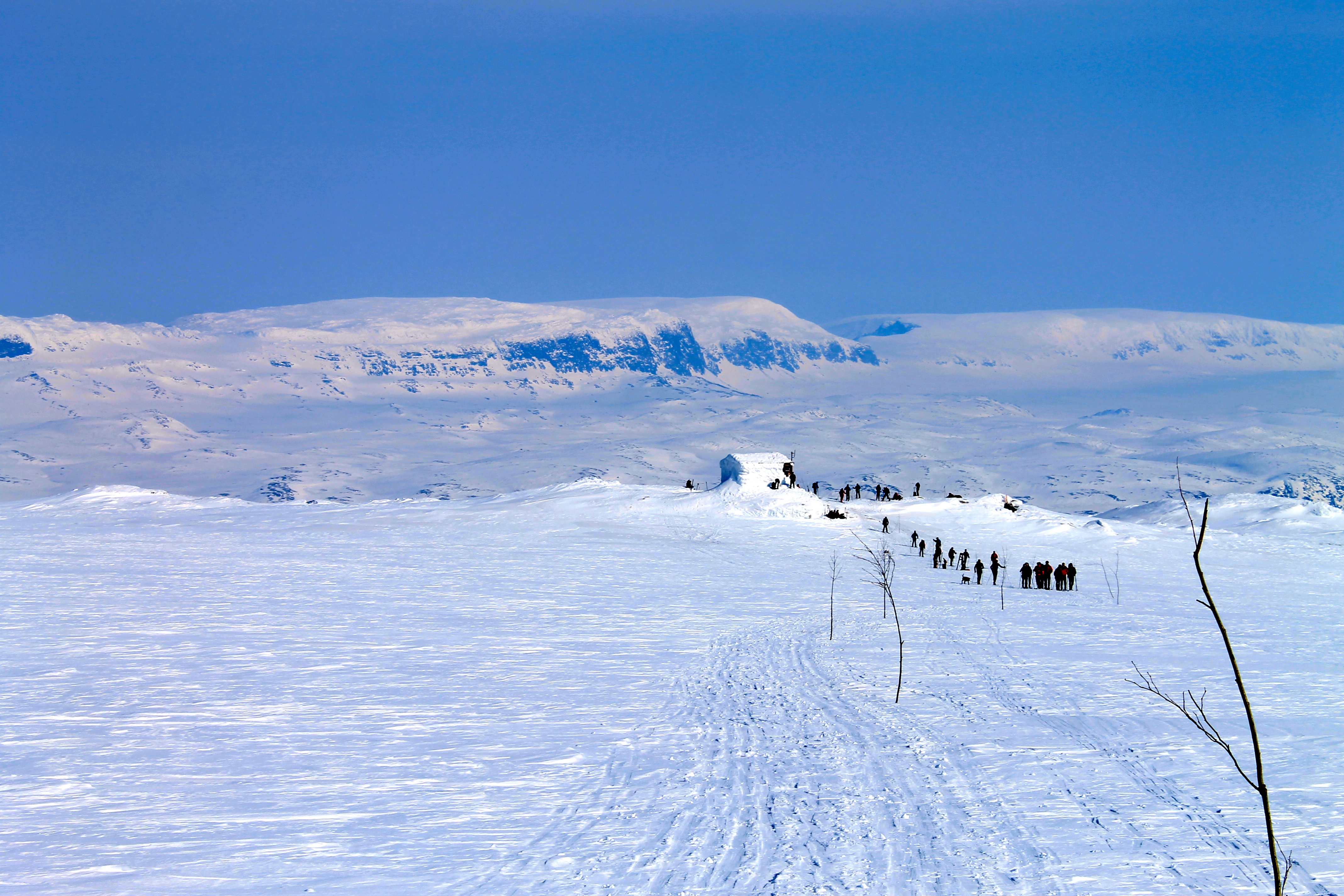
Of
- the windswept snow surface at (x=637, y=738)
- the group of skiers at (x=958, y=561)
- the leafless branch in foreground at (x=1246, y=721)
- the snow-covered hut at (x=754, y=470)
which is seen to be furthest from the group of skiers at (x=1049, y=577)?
the snow-covered hut at (x=754, y=470)

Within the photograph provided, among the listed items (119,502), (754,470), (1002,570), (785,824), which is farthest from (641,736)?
(119,502)

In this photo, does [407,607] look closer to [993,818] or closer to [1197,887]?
[993,818]

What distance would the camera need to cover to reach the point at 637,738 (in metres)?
14.9

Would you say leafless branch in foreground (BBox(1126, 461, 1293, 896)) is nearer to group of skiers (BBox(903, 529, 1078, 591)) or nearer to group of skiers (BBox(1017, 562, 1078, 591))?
group of skiers (BBox(1017, 562, 1078, 591))

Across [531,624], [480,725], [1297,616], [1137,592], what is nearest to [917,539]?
[1137,592]

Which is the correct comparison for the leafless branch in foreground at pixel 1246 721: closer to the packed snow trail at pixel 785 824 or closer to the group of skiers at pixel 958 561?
the packed snow trail at pixel 785 824

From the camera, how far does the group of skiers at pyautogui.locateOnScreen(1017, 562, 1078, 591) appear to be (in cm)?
3806

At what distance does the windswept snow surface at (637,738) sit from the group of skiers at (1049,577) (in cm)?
179

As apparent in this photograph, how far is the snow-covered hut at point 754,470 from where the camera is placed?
6569 cm

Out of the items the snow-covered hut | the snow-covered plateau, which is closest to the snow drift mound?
the snow-covered plateau

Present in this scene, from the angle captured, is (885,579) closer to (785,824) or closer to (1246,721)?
(1246,721)

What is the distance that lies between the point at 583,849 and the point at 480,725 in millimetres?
6053

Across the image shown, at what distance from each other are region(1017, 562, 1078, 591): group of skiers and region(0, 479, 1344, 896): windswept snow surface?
1794mm

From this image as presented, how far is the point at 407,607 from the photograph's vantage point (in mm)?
29234
